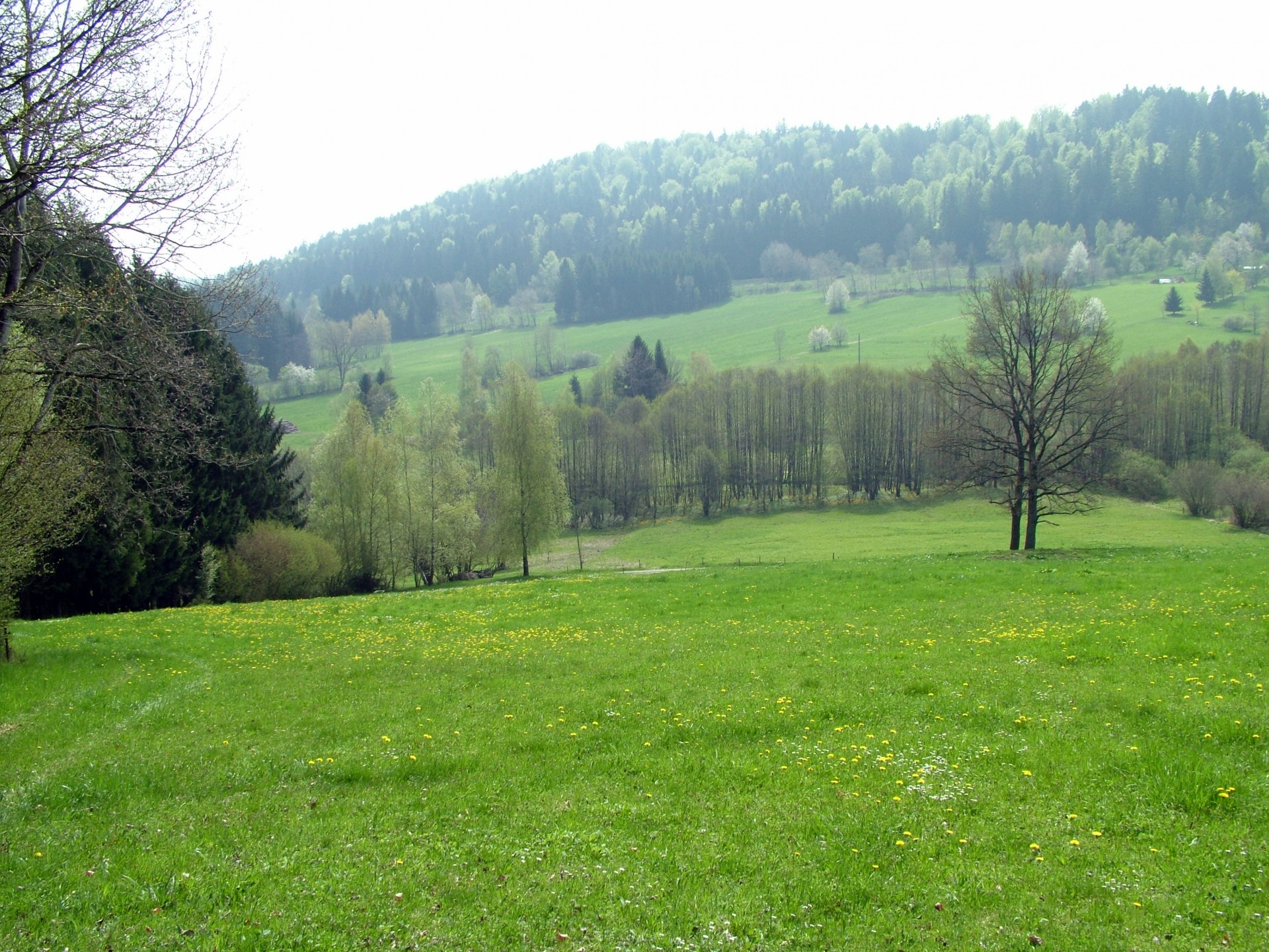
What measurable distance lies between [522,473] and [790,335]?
395 ft

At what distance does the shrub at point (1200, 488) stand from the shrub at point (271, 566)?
72.8 meters

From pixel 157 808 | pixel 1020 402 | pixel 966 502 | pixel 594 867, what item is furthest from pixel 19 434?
pixel 966 502

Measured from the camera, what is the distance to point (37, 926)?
635cm

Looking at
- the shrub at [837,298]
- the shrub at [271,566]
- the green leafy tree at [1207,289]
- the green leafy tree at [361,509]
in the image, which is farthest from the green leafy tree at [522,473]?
the green leafy tree at [1207,289]

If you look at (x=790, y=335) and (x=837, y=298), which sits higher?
(x=837, y=298)

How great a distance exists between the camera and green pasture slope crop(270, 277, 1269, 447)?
422 ft

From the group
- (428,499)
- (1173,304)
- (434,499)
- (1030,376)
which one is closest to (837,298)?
(1173,304)

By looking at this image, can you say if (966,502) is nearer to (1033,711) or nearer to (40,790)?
(1033,711)

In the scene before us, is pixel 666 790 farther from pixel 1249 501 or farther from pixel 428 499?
pixel 1249 501

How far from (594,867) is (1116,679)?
10.0m

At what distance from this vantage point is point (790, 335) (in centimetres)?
16325

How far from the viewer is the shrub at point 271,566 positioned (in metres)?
39.6

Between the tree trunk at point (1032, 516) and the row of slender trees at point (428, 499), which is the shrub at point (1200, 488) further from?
the row of slender trees at point (428, 499)

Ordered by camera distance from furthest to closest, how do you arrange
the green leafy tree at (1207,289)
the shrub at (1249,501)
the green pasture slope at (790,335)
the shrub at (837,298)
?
the shrub at (837,298) < the green leafy tree at (1207,289) < the green pasture slope at (790,335) < the shrub at (1249,501)
